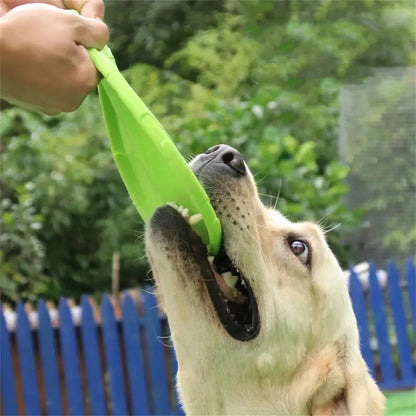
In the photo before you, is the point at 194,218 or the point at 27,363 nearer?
the point at 194,218

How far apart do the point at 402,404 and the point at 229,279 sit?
14.4 feet

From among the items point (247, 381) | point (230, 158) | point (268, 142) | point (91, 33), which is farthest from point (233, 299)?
point (268, 142)

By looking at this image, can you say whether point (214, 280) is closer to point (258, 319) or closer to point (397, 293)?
point (258, 319)

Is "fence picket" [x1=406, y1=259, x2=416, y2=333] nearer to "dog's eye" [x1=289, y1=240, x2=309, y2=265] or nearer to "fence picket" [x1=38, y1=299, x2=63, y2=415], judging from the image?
"fence picket" [x1=38, y1=299, x2=63, y2=415]

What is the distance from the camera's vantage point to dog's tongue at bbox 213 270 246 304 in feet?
8.18

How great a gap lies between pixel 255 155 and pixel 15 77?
5822mm

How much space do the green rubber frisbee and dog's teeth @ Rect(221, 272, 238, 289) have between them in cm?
17

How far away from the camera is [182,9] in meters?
9.99

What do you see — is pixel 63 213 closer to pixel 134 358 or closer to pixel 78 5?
pixel 134 358

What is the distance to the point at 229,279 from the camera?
2.53 m

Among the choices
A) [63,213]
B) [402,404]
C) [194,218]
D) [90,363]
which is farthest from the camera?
[63,213]

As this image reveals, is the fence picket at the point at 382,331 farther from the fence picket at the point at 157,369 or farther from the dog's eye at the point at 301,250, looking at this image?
the dog's eye at the point at 301,250

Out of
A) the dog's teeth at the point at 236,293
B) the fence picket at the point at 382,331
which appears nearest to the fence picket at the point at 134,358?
the fence picket at the point at 382,331

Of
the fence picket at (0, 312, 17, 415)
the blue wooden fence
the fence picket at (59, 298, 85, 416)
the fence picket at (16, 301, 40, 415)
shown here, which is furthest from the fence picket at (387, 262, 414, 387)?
the fence picket at (0, 312, 17, 415)
